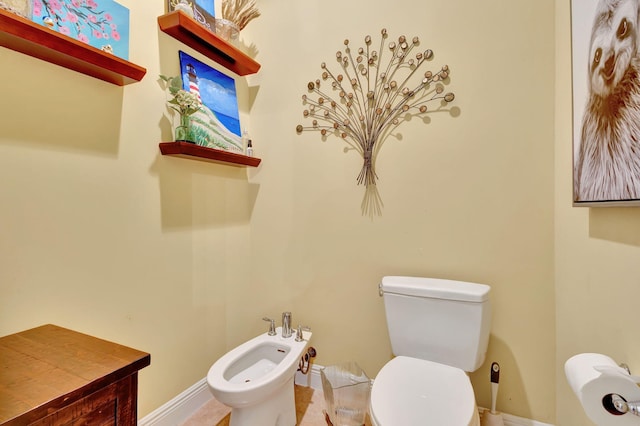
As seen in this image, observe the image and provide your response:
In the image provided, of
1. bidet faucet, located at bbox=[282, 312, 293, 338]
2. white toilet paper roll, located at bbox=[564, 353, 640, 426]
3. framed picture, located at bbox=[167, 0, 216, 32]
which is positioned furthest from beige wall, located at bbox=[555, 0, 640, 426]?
framed picture, located at bbox=[167, 0, 216, 32]

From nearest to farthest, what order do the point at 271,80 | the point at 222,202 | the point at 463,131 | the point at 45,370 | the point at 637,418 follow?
the point at 637,418 < the point at 45,370 < the point at 463,131 < the point at 222,202 < the point at 271,80

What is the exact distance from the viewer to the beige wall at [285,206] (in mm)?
1108

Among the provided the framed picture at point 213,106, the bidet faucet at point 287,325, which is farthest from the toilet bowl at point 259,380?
the framed picture at point 213,106

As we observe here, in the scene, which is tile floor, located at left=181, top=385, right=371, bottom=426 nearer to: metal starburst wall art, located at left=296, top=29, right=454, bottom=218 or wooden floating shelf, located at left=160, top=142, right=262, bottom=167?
metal starburst wall art, located at left=296, top=29, right=454, bottom=218

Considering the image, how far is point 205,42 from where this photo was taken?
1636mm

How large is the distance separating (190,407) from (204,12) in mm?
2139

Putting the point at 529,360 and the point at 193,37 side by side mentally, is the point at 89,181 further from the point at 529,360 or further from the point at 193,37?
the point at 529,360

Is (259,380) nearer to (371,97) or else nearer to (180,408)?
(180,408)

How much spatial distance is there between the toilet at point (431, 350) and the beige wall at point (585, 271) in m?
0.30

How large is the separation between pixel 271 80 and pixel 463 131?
1231 mm

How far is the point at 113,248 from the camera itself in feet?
4.21

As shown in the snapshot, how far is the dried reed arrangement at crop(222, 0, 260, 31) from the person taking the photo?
1808mm

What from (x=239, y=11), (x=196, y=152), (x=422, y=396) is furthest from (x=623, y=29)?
(x=239, y=11)

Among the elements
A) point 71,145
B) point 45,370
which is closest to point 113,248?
point 71,145
